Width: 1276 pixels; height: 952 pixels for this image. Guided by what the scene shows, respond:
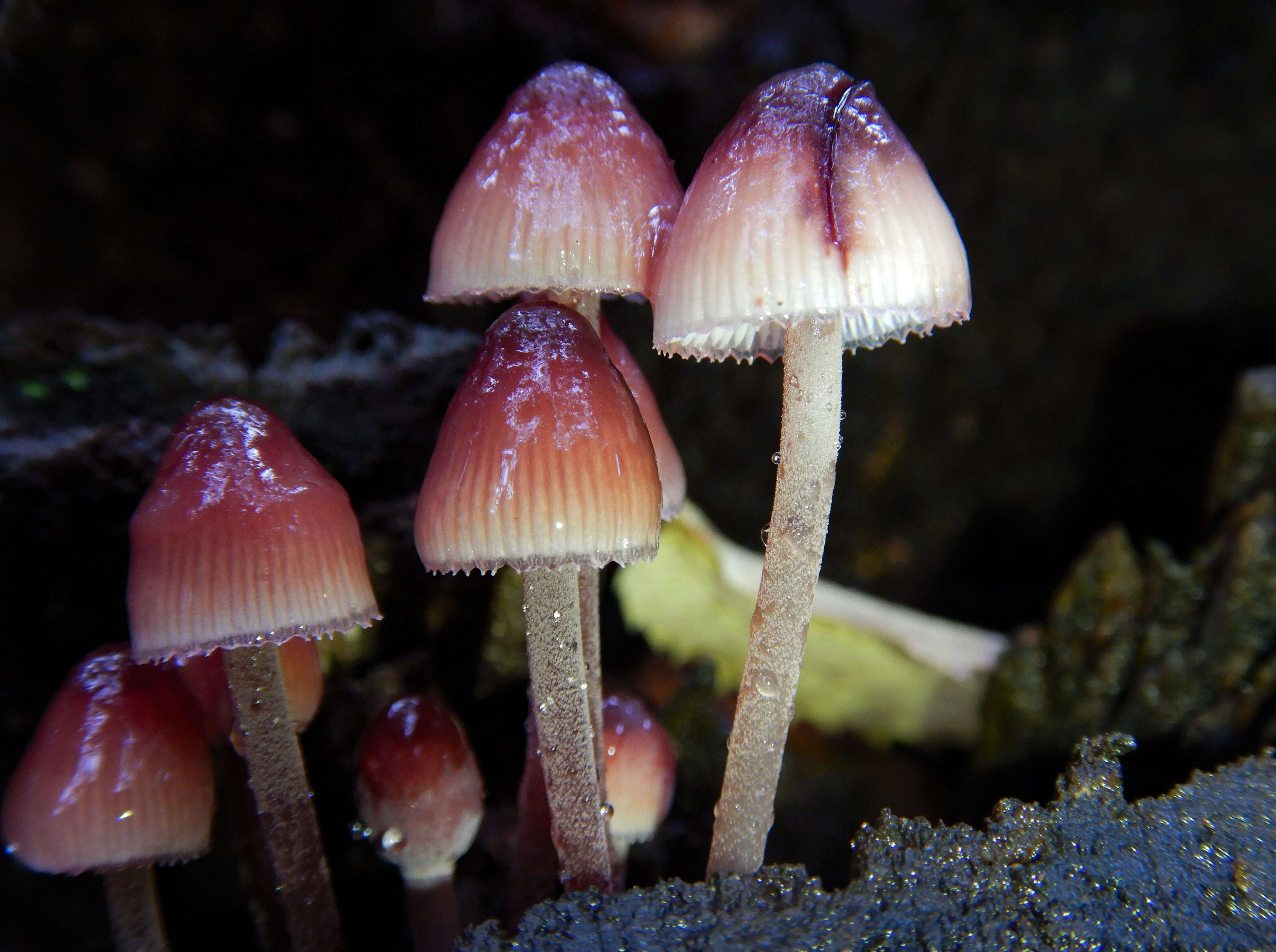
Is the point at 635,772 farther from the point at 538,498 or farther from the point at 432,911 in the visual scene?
the point at 538,498

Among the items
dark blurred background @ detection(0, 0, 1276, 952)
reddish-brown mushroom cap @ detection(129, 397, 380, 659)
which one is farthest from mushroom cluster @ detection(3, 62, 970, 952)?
dark blurred background @ detection(0, 0, 1276, 952)

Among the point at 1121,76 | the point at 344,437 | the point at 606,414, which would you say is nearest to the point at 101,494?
the point at 344,437

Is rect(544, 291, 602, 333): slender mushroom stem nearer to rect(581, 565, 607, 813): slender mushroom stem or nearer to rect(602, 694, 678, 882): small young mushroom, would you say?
rect(581, 565, 607, 813): slender mushroom stem

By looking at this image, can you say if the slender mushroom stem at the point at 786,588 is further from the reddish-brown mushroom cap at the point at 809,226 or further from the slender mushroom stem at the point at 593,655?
the slender mushroom stem at the point at 593,655

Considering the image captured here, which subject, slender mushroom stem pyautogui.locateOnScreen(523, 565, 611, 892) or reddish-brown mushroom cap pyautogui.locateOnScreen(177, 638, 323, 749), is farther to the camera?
reddish-brown mushroom cap pyautogui.locateOnScreen(177, 638, 323, 749)

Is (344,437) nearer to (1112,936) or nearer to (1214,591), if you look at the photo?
(1112,936)

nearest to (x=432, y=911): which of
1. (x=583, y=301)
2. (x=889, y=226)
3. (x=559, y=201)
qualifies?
(x=583, y=301)
